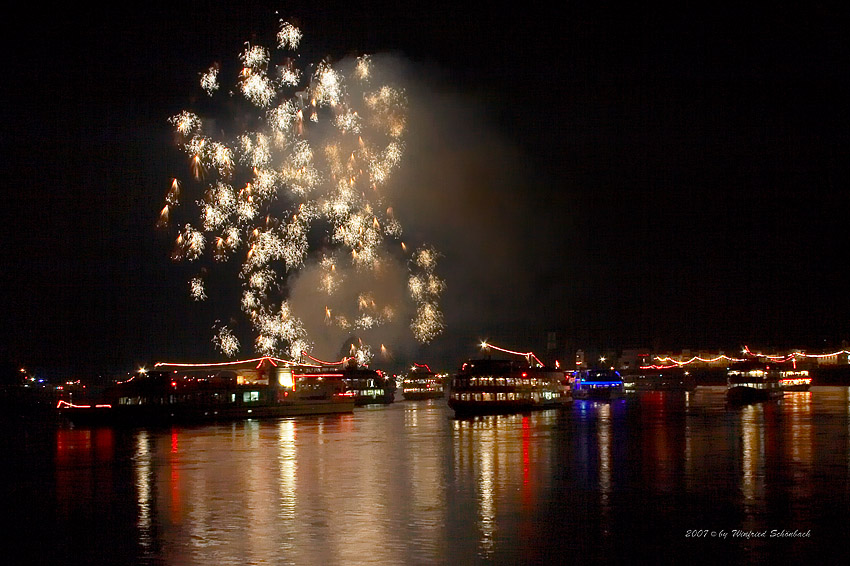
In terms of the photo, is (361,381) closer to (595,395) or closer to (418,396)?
(418,396)

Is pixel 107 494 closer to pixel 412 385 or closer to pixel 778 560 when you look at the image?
pixel 778 560

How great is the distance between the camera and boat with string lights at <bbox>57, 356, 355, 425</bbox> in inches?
2237

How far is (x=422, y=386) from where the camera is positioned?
95188mm

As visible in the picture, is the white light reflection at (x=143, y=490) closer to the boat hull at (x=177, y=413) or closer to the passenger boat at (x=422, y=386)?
the boat hull at (x=177, y=413)

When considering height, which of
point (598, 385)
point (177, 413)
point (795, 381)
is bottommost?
point (795, 381)

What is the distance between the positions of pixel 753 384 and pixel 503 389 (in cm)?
2612

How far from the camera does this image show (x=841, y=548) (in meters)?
14.8

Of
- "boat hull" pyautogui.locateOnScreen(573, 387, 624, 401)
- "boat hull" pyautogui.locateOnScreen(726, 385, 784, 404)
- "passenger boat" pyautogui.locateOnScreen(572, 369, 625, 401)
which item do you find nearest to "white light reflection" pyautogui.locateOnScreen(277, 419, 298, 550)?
"boat hull" pyautogui.locateOnScreen(726, 385, 784, 404)

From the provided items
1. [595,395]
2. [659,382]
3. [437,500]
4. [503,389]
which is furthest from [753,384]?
[437,500]

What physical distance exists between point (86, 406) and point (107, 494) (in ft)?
123

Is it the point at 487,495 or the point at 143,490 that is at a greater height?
the point at 487,495

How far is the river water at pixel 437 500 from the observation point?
15039mm

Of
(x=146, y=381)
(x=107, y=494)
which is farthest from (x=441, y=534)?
(x=146, y=381)

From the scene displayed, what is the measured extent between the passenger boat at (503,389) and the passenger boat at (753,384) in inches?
561
